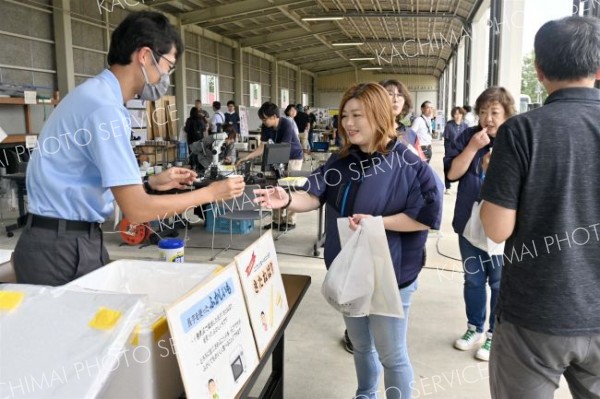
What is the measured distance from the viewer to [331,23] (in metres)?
15.9

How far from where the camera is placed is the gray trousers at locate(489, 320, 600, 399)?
113 centimetres

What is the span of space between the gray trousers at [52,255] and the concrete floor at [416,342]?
0.40 meters

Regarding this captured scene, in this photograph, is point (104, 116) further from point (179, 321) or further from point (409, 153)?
point (409, 153)

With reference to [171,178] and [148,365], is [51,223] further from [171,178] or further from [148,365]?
[148,365]

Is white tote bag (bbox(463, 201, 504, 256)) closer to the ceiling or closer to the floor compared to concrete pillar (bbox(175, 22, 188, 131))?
closer to the floor

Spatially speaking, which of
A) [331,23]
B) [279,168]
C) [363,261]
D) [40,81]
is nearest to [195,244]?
[279,168]

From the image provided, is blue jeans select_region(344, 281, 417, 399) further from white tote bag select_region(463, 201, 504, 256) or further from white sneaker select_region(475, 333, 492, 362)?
white sneaker select_region(475, 333, 492, 362)

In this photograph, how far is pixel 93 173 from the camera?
129 cm

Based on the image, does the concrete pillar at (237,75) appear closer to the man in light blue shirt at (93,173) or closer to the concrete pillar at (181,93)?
the concrete pillar at (181,93)

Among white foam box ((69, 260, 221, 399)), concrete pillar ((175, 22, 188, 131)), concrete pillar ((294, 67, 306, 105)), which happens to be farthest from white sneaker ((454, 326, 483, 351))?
concrete pillar ((294, 67, 306, 105))

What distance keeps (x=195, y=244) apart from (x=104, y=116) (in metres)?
3.84

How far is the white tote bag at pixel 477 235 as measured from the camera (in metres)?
2.27

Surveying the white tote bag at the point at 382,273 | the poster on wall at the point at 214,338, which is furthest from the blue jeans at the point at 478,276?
the poster on wall at the point at 214,338

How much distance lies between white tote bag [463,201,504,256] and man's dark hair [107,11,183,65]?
160cm
